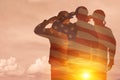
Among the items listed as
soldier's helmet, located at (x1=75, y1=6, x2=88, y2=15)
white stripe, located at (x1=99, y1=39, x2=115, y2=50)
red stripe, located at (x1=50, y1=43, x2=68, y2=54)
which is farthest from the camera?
red stripe, located at (x1=50, y1=43, x2=68, y2=54)

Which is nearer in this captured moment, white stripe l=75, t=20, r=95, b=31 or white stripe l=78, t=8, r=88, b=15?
white stripe l=78, t=8, r=88, b=15

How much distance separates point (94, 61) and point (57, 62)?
3.60 feet

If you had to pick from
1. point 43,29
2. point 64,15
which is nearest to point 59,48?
point 43,29

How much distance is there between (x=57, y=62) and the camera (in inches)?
295

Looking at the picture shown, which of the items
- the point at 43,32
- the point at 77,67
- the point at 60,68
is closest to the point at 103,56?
the point at 77,67

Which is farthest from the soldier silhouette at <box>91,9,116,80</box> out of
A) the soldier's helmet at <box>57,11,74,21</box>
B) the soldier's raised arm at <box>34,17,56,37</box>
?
the soldier's raised arm at <box>34,17,56,37</box>

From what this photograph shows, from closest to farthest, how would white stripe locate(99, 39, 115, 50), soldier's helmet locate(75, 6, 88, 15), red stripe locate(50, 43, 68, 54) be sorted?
soldier's helmet locate(75, 6, 88, 15)
white stripe locate(99, 39, 115, 50)
red stripe locate(50, 43, 68, 54)

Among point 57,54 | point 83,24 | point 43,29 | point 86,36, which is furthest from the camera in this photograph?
point 86,36

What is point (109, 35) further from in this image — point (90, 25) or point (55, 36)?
point (55, 36)

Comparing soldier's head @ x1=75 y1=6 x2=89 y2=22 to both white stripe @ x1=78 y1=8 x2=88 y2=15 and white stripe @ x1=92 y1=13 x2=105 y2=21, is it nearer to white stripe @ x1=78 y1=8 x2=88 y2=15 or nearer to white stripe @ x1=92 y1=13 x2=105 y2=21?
white stripe @ x1=78 y1=8 x2=88 y2=15

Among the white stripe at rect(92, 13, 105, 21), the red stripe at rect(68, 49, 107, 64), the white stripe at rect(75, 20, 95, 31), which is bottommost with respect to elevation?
the red stripe at rect(68, 49, 107, 64)

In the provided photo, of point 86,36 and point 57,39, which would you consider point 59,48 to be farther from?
point 86,36

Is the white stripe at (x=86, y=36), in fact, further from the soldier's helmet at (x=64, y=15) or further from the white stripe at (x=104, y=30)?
the soldier's helmet at (x=64, y=15)

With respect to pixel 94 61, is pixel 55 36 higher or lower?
higher
